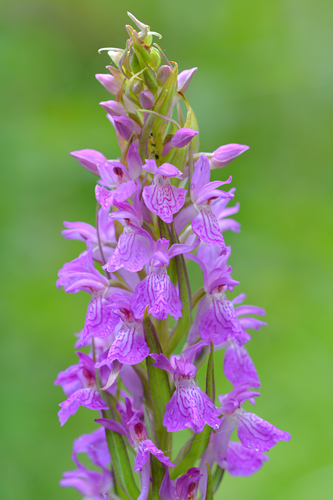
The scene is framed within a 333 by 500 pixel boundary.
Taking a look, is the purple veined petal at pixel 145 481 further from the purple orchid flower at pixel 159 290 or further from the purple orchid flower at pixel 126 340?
the purple orchid flower at pixel 159 290

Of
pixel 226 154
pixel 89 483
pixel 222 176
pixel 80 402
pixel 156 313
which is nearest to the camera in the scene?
pixel 156 313

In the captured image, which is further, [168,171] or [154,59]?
[154,59]

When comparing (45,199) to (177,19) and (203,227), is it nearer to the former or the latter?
(177,19)

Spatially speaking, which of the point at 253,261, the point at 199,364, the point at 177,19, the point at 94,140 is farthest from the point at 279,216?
the point at 199,364

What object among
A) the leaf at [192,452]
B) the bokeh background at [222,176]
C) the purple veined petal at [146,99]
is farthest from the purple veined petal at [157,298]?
the bokeh background at [222,176]

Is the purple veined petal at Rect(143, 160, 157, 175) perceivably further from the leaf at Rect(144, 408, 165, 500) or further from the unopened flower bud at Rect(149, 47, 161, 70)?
the leaf at Rect(144, 408, 165, 500)

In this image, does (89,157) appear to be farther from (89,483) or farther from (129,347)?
(89,483)

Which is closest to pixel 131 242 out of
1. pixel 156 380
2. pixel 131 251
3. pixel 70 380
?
pixel 131 251
